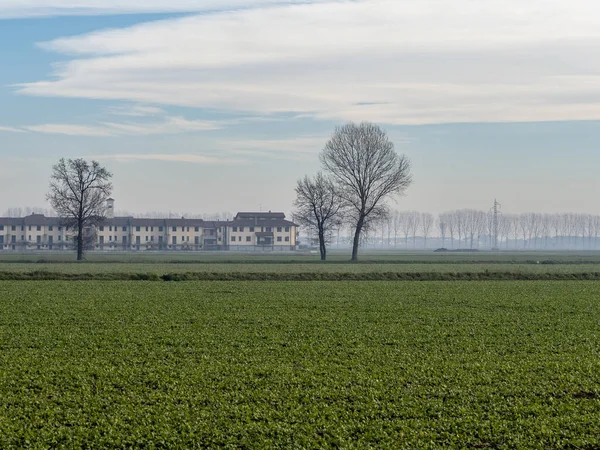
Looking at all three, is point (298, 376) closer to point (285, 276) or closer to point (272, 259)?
point (285, 276)

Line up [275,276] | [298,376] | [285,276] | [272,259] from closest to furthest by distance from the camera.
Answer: [298,376] → [275,276] → [285,276] → [272,259]

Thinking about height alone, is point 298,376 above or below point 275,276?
below

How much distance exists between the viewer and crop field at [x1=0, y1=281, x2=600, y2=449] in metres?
13.6

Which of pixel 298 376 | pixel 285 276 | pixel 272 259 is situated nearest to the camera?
pixel 298 376

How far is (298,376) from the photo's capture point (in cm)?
1805

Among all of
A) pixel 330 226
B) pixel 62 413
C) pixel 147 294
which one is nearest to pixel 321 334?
pixel 62 413

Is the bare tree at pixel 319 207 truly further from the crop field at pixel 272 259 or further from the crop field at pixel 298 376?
the crop field at pixel 298 376

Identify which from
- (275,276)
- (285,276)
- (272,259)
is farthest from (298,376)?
(272,259)

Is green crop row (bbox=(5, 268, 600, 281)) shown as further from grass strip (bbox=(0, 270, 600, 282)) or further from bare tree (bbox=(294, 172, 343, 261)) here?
bare tree (bbox=(294, 172, 343, 261))

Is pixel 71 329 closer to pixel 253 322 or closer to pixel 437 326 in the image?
pixel 253 322

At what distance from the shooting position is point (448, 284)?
168 feet

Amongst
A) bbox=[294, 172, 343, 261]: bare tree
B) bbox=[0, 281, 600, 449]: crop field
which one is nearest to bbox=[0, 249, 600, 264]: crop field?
bbox=[294, 172, 343, 261]: bare tree

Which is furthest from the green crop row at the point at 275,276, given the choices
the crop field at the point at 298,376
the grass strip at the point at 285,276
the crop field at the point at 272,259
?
the crop field at the point at 272,259

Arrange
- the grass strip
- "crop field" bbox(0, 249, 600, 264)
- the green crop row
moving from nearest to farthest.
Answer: the grass strip
the green crop row
"crop field" bbox(0, 249, 600, 264)
